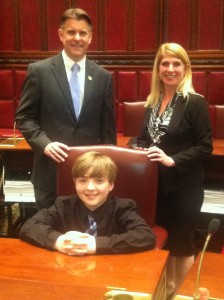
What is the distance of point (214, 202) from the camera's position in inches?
140

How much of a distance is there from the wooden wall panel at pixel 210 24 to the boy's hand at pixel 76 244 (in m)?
3.43

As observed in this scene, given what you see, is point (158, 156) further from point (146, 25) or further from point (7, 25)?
point (7, 25)

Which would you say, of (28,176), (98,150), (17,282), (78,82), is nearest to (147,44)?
(28,176)

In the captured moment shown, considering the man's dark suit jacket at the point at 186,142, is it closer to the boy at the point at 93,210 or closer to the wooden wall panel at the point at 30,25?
the boy at the point at 93,210

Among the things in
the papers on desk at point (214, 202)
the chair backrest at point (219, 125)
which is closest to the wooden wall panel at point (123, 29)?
the chair backrest at point (219, 125)

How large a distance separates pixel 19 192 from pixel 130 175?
5.43 feet

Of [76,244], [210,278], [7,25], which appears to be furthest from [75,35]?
[7,25]

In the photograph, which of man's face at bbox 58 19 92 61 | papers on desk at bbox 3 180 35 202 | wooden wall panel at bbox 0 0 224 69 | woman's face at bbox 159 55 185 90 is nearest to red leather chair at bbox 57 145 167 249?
woman's face at bbox 159 55 185 90

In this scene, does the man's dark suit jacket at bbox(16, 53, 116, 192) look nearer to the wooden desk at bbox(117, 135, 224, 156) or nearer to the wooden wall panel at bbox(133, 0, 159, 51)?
the wooden desk at bbox(117, 135, 224, 156)

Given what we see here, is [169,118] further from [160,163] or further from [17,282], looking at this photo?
[17,282]

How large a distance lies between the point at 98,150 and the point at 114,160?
90 mm

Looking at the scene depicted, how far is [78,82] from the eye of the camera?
2.64 metres

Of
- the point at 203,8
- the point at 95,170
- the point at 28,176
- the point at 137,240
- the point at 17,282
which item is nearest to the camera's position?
the point at 17,282

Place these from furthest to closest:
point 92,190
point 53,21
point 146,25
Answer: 1. point 53,21
2. point 146,25
3. point 92,190
